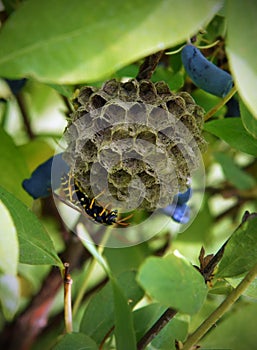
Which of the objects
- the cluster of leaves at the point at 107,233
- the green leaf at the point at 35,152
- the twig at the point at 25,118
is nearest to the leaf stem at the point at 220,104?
the cluster of leaves at the point at 107,233

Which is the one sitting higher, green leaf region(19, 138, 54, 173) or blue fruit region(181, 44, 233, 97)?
blue fruit region(181, 44, 233, 97)

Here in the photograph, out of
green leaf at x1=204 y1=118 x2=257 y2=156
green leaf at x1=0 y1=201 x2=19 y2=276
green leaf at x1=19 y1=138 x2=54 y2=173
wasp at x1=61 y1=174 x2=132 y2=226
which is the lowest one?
green leaf at x1=19 y1=138 x2=54 y2=173

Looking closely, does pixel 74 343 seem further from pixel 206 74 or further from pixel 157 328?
pixel 206 74

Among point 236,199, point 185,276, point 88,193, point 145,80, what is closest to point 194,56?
point 145,80

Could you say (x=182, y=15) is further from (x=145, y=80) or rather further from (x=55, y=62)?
(x=145, y=80)

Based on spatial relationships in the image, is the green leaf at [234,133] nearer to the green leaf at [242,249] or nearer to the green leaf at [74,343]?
the green leaf at [242,249]

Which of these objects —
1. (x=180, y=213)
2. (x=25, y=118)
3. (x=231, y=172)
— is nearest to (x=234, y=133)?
(x=180, y=213)

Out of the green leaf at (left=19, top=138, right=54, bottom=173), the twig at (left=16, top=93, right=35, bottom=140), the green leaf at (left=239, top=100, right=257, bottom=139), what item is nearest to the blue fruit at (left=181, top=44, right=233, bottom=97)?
the green leaf at (left=239, top=100, right=257, bottom=139)

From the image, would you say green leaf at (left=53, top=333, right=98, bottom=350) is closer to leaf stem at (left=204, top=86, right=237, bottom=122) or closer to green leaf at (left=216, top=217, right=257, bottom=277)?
green leaf at (left=216, top=217, right=257, bottom=277)
